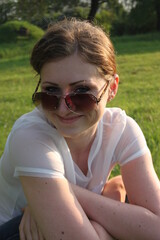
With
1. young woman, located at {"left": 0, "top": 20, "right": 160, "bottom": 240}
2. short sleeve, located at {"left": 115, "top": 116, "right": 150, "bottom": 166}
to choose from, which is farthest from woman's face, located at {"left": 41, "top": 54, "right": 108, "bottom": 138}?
short sleeve, located at {"left": 115, "top": 116, "right": 150, "bottom": 166}

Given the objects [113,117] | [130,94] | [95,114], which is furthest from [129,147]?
[130,94]

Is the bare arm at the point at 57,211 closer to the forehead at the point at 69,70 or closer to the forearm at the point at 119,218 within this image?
the forearm at the point at 119,218

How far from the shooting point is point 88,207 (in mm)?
2273

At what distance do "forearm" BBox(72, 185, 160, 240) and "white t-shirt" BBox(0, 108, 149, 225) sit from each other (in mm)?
161

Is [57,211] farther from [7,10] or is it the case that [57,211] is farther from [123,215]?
[7,10]

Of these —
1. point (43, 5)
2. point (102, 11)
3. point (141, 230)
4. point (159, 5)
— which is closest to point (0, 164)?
point (141, 230)

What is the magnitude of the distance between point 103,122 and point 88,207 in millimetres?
598

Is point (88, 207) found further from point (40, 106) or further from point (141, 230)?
point (40, 106)

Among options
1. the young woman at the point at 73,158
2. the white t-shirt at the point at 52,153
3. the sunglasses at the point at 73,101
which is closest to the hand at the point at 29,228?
the young woman at the point at 73,158

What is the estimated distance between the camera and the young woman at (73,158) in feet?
7.01

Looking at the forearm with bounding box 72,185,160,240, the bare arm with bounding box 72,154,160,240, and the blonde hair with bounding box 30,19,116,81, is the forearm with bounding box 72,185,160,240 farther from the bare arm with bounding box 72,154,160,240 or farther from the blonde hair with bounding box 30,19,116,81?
the blonde hair with bounding box 30,19,116,81

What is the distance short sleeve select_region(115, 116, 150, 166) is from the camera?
2502 mm

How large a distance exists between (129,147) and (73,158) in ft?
1.14

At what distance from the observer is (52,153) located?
221 cm
